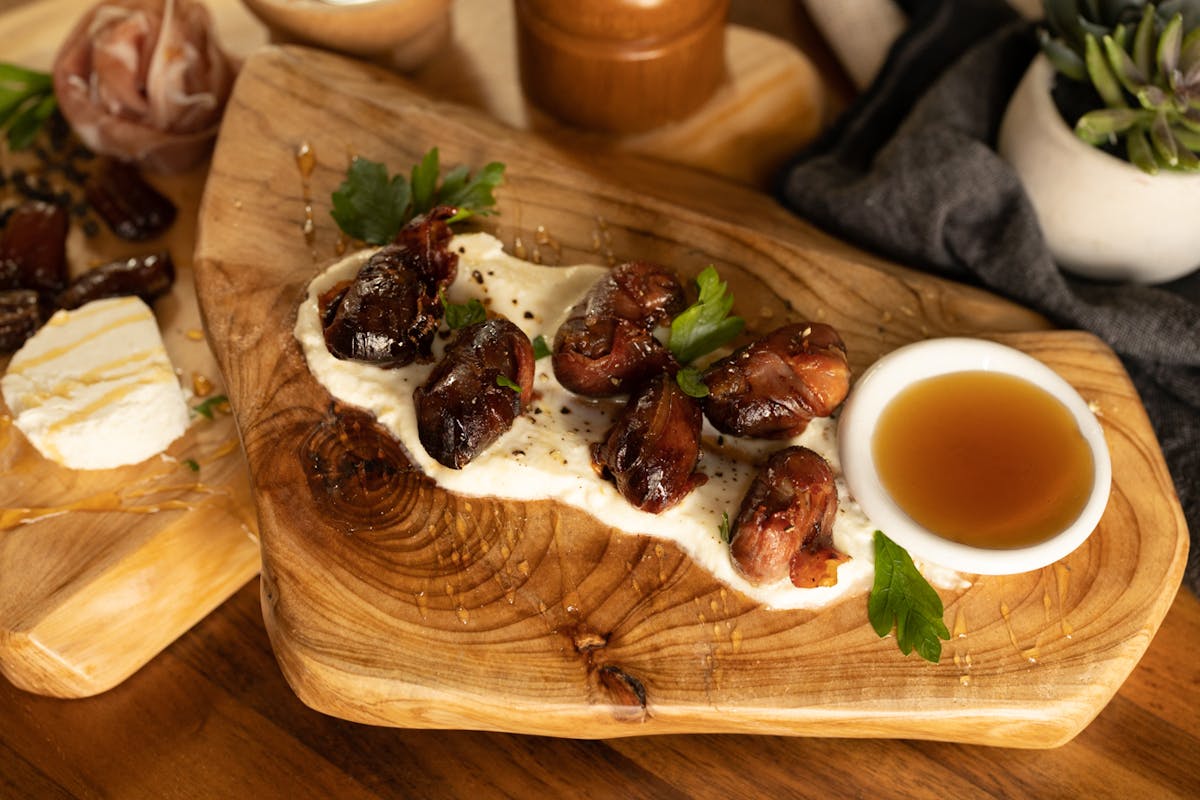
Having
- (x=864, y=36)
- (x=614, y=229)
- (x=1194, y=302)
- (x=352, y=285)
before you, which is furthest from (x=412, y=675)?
(x=864, y=36)

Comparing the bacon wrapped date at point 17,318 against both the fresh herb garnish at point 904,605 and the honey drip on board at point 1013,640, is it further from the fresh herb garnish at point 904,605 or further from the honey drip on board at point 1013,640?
the honey drip on board at point 1013,640

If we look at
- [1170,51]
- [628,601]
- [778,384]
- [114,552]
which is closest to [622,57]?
[778,384]

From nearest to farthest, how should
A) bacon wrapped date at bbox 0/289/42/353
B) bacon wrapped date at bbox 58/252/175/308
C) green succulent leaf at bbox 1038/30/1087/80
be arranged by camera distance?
green succulent leaf at bbox 1038/30/1087/80 < bacon wrapped date at bbox 0/289/42/353 < bacon wrapped date at bbox 58/252/175/308

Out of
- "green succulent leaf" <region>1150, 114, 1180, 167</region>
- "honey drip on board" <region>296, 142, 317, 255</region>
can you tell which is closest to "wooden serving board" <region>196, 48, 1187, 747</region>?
"honey drip on board" <region>296, 142, 317, 255</region>

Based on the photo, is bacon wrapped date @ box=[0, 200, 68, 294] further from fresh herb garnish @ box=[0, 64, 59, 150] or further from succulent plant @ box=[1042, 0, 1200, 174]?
succulent plant @ box=[1042, 0, 1200, 174]

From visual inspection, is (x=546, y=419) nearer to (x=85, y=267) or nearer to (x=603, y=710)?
(x=603, y=710)

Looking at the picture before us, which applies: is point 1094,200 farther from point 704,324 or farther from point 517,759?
point 517,759
